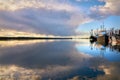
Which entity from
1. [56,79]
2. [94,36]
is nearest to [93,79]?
[56,79]

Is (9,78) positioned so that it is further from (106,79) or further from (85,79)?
(106,79)

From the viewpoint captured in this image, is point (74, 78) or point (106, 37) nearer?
point (74, 78)

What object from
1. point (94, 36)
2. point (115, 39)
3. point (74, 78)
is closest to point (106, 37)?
point (115, 39)

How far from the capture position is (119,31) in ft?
340

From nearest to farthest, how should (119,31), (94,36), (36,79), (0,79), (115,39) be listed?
(0,79), (36,79), (115,39), (119,31), (94,36)

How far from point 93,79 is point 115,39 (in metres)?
69.7

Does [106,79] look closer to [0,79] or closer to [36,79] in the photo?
[36,79]

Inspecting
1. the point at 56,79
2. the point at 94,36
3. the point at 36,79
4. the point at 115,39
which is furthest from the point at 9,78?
the point at 94,36

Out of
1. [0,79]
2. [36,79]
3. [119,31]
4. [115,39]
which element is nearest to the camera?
[0,79]

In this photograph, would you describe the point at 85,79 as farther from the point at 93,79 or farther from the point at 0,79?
the point at 0,79

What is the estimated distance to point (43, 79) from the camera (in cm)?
2138

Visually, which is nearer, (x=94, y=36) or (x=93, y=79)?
(x=93, y=79)

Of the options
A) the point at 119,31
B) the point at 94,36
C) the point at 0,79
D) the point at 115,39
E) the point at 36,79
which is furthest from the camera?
the point at 94,36

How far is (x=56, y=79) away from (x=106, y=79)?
396cm
